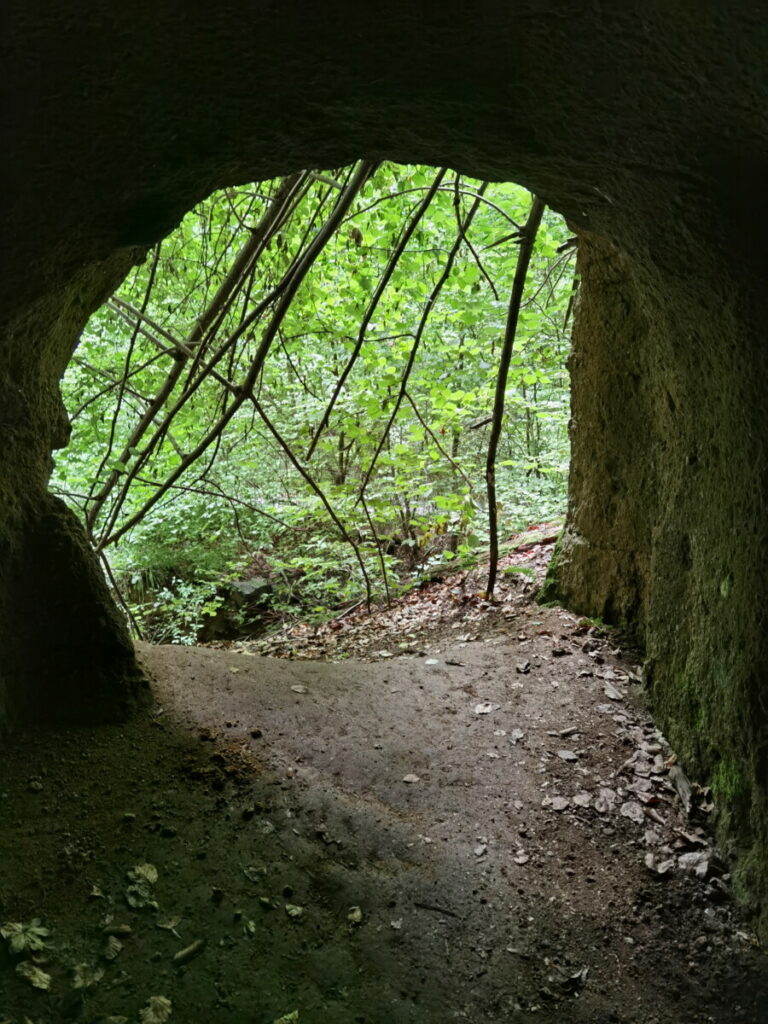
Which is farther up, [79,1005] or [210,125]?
[210,125]

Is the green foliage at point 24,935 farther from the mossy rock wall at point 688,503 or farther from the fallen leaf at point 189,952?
the mossy rock wall at point 688,503

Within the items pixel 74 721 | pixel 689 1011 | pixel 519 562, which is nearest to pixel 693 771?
pixel 689 1011

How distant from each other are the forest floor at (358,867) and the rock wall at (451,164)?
0.87 ft

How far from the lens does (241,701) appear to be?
3.03 metres

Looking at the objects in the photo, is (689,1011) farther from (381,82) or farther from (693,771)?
(381,82)

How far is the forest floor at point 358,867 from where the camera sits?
5.74 ft

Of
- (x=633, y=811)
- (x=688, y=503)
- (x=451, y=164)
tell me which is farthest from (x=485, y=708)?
(x=451, y=164)

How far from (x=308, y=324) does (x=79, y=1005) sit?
4700 millimetres

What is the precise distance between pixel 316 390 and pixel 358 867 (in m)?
7.02

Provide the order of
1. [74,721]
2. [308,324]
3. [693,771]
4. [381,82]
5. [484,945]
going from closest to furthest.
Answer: [381,82] → [484,945] → [74,721] → [693,771] → [308,324]

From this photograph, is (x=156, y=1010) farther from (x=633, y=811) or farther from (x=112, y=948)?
(x=633, y=811)

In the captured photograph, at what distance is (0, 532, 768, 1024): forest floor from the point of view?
1.75 m

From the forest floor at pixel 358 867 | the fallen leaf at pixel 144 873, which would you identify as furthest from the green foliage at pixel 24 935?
the fallen leaf at pixel 144 873

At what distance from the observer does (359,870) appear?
220 centimetres
